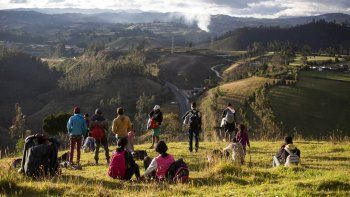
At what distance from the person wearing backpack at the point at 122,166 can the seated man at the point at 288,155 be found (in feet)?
18.6

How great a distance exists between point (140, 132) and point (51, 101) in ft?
197

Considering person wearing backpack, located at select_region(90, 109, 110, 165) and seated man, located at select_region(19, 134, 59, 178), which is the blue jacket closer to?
person wearing backpack, located at select_region(90, 109, 110, 165)

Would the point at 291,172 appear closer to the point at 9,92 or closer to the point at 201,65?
the point at 9,92

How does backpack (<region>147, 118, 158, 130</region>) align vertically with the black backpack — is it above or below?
below

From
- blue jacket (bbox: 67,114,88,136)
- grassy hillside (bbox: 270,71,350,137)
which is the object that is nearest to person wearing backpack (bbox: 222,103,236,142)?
blue jacket (bbox: 67,114,88,136)

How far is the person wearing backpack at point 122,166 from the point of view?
12523mm

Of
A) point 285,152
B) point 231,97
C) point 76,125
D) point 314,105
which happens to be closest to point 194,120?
point 285,152

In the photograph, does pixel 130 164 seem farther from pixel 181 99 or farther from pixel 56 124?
pixel 181 99

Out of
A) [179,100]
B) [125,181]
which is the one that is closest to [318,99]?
[179,100]

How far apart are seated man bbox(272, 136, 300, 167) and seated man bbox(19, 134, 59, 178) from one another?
818cm

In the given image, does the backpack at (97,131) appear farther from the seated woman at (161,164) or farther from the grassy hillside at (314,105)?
the grassy hillside at (314,105)

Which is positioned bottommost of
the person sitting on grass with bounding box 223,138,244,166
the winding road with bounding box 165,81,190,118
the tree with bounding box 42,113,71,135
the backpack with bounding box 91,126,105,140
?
the winding road with bounding box 165,81,190,118

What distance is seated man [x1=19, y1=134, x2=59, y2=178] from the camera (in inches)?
479

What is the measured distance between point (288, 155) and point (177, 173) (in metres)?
5.10
